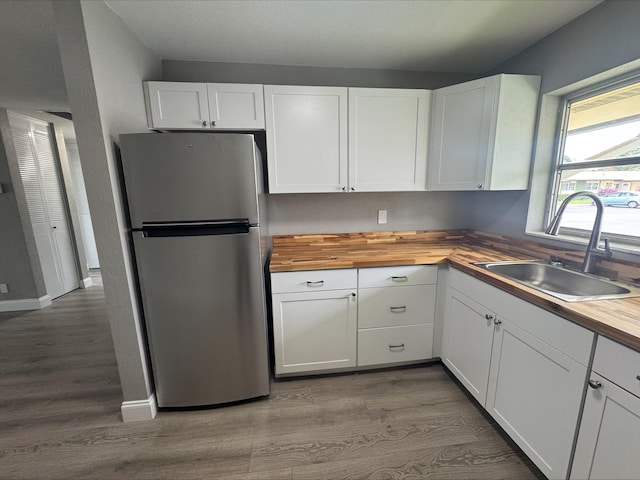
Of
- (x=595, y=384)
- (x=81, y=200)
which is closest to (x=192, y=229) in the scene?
(x=595, y=384)

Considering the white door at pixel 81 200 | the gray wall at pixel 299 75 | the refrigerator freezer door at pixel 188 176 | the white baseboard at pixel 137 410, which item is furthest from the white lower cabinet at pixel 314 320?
the white door at pixel 81 200

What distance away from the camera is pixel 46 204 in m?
3.39

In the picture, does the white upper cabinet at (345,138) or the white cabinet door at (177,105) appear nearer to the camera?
the white cabinet door at (177,105)

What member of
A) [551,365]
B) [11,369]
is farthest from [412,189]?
[11,369]

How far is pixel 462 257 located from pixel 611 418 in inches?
41.2

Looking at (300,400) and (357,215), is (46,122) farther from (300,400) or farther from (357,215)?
(300,400)

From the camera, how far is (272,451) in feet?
4.57

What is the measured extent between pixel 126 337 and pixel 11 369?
1582 millimetres

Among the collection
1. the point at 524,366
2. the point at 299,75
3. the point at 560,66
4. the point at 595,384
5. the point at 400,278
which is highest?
the point at 299,75

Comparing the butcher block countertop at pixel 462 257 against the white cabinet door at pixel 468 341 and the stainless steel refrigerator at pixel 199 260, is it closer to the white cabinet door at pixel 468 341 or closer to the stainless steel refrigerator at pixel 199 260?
the white cabinet door at pixel 468 341

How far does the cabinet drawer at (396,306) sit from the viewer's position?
72.2 inches

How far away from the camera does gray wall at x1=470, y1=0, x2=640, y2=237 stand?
1313 millimetres

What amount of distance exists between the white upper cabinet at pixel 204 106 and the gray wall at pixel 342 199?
33 cm

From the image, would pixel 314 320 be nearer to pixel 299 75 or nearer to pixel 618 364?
pixel 618 364
